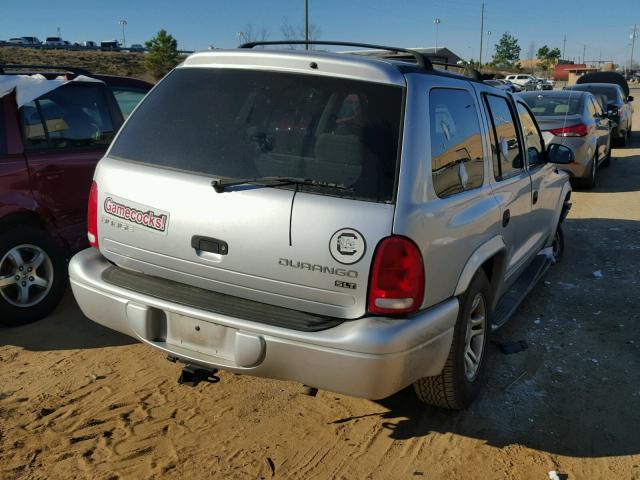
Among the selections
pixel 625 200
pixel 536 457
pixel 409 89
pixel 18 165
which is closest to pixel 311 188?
pixel 409 89

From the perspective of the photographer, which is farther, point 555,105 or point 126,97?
point 555,105

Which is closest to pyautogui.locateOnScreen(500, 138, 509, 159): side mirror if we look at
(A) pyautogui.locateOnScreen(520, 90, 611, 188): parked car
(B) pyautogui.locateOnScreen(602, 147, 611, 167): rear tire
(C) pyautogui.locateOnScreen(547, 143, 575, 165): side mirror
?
(C) pyautogui.locateOnScreen(547, 143, 575, 165): side mirror

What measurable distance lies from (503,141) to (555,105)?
7.42 m

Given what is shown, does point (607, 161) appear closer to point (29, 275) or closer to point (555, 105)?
point (555, 105)

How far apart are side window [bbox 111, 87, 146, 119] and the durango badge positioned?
370 centimetres

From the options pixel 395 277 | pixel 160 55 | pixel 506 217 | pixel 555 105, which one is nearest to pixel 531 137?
pixel 506 217

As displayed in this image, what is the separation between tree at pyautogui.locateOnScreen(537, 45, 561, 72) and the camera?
3986 inches

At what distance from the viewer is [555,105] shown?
10.6 meters

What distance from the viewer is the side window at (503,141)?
12.7 ft

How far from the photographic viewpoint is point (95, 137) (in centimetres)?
530

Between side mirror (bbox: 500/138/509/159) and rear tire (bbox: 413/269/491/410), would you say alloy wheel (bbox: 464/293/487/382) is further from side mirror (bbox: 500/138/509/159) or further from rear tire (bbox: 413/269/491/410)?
side mirror (bbox: 500/138/509/159)

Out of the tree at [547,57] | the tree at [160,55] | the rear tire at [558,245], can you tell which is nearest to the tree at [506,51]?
the tree at [547,57]

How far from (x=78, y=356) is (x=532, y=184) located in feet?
11.6

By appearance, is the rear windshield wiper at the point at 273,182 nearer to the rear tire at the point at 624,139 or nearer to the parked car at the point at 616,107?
the parked car at the point at 616,107
